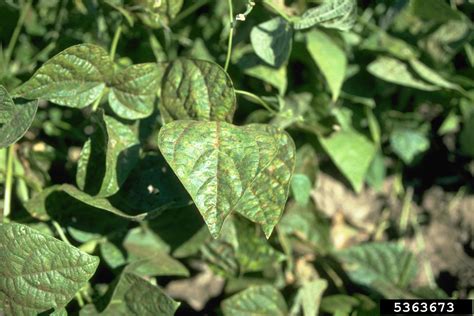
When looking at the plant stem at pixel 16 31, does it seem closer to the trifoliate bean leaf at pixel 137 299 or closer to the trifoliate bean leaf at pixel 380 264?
the trifoliate bean leaf at pixel 137 299

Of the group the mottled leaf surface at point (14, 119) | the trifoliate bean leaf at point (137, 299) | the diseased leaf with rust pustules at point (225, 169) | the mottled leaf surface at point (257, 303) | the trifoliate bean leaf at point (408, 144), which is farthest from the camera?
the trifoliate bean leaf at point (408, 144)

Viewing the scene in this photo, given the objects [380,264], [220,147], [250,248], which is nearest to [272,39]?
[220,147]

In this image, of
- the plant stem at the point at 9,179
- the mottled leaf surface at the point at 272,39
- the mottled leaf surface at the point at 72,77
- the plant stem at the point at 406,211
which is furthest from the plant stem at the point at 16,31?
the plant stem at the point at 406,211

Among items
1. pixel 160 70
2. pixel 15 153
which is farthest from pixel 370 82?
pixel 15 153

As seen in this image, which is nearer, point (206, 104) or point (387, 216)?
point (206, 104)

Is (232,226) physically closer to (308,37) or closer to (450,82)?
(308,37)

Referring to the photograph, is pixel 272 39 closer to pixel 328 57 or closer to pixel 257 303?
pixel 328 57
